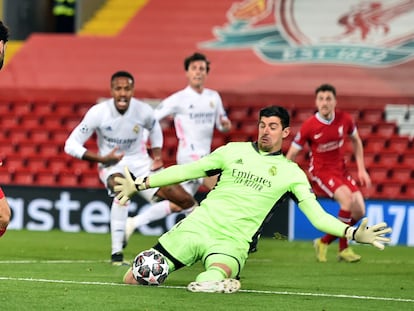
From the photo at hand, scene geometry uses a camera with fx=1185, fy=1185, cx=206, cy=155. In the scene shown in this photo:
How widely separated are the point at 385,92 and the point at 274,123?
1029cm

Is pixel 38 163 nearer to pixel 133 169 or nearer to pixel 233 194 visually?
pixel 133 169

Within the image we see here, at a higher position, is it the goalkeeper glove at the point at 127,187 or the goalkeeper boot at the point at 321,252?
the goalkeeper glove at the point at 127,187

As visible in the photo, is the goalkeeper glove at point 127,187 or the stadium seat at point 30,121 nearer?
the goalkeeper glove at point 127,187

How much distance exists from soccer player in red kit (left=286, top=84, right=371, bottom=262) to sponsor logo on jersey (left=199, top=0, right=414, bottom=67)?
641 cm

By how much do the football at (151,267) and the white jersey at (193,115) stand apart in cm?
585

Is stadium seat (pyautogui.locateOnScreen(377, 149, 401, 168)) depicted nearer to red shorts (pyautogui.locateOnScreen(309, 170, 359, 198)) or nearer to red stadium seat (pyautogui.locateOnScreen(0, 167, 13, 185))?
red shorts (pyautogui.locateOnScreen(309, 170, 359, 198))

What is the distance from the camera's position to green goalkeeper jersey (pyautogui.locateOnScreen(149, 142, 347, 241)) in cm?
907

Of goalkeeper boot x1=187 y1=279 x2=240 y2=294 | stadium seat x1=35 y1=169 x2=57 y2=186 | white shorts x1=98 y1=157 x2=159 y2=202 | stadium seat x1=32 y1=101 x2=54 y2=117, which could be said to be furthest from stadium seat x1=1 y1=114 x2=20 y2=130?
goalkeeper boot x1=187 y1=279 x2=240 y2=294

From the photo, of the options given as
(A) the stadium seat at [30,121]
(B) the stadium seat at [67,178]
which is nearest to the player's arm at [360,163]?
(B) the stadium seat at [67,178]

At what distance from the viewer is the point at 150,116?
41.4 ft

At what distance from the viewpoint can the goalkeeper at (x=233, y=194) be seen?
901 cm

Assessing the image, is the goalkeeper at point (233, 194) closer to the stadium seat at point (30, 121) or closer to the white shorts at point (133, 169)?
the white shorts at point (133, 169)

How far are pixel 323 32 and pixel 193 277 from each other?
426 inches

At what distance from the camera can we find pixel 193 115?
14867mm
